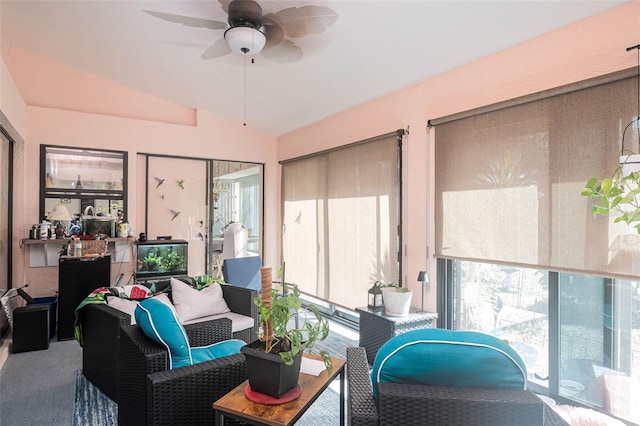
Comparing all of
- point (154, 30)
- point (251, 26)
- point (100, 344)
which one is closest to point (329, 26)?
point (251, 26)

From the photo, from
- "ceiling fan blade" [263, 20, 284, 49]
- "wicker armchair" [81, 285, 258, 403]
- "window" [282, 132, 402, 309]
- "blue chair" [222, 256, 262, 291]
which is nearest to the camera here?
"wicker armchair" [81, 285, 258, 403]

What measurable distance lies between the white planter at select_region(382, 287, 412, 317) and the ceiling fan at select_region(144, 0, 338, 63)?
224 cm

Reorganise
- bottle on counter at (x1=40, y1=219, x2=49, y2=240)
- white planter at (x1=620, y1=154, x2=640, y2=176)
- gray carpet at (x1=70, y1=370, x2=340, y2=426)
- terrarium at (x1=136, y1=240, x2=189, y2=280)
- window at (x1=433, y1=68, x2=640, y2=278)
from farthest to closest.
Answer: terrarium at (x1=136, y1=240, x2=189, y2=280) < bottle on counter at (x1=40, y1=219, x2=49, y2=240) < gray carpet at (x1=70, y1=370, x2=340, y2=426) < window at (x1=433, y1=68, x2=640, y2=278) < white planter at (x1=620, y1=154, x2=640, y2=176)

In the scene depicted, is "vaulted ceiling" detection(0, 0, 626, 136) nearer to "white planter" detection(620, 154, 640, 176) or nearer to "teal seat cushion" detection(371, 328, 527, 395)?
"white planter" detection(620, 154, 640, 176)

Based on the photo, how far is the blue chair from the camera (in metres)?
4.04

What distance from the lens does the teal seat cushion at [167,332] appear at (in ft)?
6.37

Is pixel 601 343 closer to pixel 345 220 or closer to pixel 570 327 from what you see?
pixel 570 327

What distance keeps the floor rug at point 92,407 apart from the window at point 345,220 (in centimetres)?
262

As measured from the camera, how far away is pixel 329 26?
9.49ft

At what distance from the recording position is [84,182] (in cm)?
480

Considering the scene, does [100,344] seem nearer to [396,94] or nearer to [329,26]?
[329,26]

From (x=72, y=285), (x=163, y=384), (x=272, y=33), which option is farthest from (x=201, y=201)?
(x=163, y=384)

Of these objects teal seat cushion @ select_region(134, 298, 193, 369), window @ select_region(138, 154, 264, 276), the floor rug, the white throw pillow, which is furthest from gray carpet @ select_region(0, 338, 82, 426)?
window @ select_region(138, 154, 264, 276)

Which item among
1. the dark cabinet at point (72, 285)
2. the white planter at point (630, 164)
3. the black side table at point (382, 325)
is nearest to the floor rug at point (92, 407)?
the dark cabinet at point (72, 285)
